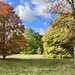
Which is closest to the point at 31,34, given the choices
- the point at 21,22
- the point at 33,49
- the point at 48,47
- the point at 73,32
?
the point at 33,49

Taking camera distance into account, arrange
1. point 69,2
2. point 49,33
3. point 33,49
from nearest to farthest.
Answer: point 69,2 < point 49,33 < point 33,49

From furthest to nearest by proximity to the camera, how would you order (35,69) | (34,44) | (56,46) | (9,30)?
1. (34,44)
2. (56,46)
3. (9,30)
4. (35,69)

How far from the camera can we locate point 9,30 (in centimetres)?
2808

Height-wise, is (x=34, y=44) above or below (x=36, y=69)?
above

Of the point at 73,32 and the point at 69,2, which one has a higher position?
the point at 69,2

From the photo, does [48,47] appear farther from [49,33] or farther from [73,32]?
[73,32]

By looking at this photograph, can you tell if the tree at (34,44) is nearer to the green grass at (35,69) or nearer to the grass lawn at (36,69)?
the grass lawn at (36,69)

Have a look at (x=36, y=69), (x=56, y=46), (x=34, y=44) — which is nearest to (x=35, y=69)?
(x=36, y=69)

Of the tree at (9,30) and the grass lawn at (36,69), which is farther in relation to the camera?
the tree at (9,30)

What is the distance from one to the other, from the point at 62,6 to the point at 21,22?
10028mm

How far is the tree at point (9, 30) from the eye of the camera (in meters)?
27.8

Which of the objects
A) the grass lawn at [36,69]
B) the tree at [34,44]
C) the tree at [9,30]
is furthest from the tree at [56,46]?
the tree at [34,44]

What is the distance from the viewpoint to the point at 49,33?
40.7m

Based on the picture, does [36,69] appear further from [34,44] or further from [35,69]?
[34,44]
